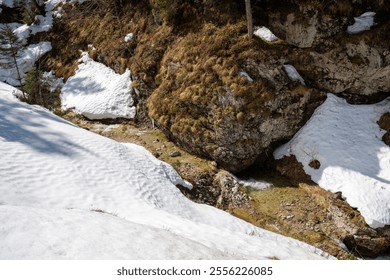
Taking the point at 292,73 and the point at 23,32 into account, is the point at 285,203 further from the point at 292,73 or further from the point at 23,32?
the point at 23,32

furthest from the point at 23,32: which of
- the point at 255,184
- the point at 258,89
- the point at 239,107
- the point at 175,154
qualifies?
the point at 255,184

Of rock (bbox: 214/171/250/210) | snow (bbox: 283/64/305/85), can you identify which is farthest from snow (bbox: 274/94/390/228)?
rock (bbox: 214/171/250/210)

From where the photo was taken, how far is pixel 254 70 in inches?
774

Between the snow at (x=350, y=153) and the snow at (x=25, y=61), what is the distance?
88.3ft

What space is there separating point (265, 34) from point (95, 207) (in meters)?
16.9

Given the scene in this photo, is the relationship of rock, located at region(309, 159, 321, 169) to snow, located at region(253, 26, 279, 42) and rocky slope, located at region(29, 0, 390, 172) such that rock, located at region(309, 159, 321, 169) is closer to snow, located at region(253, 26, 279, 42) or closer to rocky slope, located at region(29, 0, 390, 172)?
rocky slope, located at region(29, 0, 390, 172)

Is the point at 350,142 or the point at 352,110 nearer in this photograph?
the point at 350,142

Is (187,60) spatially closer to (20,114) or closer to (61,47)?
(20,114)

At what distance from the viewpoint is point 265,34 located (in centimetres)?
2116

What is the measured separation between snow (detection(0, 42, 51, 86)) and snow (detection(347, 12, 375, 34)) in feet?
96.1

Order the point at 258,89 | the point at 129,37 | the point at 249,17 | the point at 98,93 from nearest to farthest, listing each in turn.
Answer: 1. the point at 258,89
2. the point at 249,17
3. the point at 98,93
4. the point at 129,37
